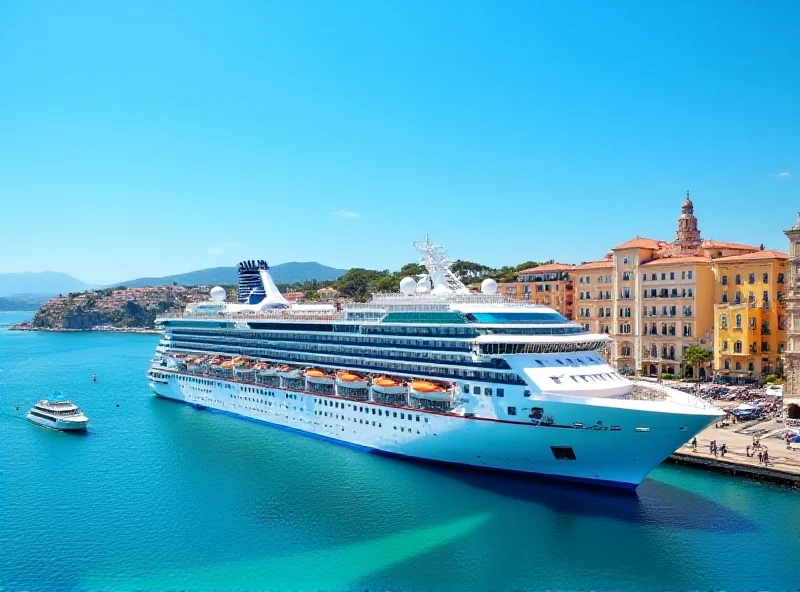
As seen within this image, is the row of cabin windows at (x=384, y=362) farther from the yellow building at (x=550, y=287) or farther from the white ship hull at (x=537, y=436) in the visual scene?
the yellow building at (x=550, y=287)

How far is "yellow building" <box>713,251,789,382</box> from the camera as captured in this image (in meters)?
44.0

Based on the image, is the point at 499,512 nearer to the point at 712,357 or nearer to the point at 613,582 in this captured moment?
the point at 613,582

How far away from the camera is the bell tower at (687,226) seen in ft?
199

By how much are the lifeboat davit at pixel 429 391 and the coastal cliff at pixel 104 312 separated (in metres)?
155

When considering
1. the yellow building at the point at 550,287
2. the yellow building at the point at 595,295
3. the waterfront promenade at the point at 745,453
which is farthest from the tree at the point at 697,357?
the yellow building at the point at 550,287

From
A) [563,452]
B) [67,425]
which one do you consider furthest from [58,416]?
[563,452]

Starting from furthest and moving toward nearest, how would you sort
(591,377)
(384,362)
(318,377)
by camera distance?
(318,377) → (384,362) → (591,377)

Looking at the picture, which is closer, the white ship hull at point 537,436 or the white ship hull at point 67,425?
the white ship hull at point 537,436

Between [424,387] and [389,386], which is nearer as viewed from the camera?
[424,387]

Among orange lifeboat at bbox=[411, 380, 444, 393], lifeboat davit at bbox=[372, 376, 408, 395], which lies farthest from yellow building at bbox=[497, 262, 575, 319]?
orange lifeboat at bbox=[411, 380, 444, 393]

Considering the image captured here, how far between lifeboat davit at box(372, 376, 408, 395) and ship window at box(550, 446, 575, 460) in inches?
293

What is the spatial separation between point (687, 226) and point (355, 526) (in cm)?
5002

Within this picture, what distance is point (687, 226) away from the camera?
201 ft

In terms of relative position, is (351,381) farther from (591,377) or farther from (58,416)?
(58,416)
